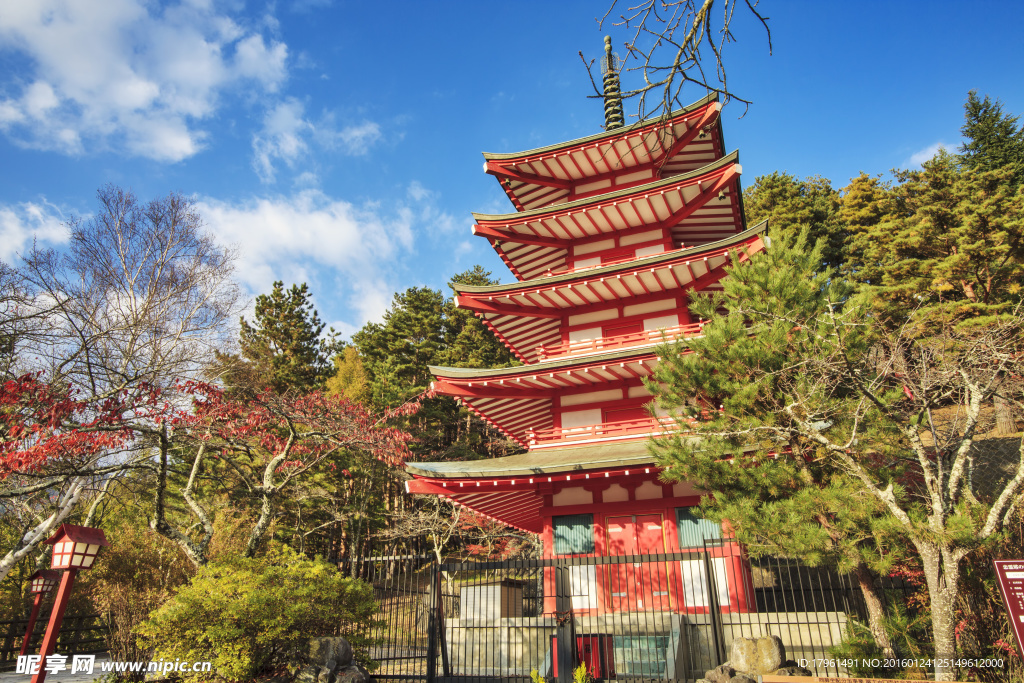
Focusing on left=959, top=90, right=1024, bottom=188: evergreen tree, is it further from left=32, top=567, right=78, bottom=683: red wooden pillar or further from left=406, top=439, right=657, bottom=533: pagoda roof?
left=32, top=567, right=78, bottom=683: red wooden pillar

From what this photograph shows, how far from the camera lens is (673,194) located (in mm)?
14375

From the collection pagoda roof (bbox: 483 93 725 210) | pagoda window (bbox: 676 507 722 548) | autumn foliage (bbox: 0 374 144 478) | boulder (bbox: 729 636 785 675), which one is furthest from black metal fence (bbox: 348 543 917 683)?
pagoda roof (bbox: 483 93 725 210)

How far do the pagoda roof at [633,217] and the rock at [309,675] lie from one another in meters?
11.0

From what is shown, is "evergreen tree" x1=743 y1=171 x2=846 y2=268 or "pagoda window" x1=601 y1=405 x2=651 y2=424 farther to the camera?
"evergreen tree" x1=743 y1=171 x2=846 y2=268

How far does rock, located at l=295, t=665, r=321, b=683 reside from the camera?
8766mm

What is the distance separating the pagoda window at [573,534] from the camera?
42.2 feet

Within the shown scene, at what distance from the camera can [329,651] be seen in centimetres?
921

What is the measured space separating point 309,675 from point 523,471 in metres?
5.25

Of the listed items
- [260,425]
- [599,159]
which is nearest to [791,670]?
[260,425]

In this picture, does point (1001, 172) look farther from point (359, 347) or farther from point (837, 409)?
point (359, 347)

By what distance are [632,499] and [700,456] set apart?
4263mm

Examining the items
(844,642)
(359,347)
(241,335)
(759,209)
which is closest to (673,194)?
(844,642)

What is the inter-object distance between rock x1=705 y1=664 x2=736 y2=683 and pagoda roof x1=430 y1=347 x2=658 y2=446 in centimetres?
569

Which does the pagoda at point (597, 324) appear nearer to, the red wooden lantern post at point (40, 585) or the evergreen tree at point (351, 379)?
the red wooden lantern post at point (40, 585)
